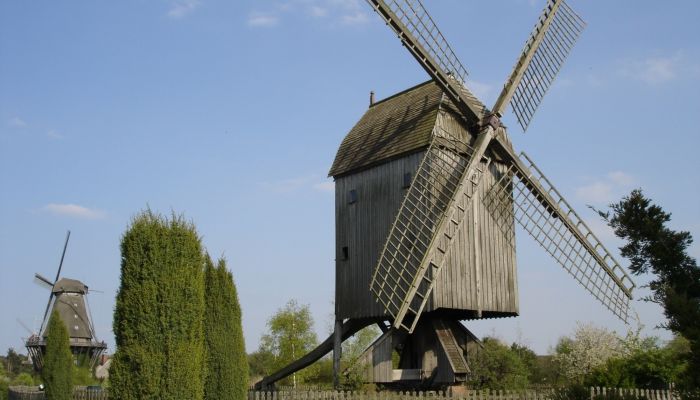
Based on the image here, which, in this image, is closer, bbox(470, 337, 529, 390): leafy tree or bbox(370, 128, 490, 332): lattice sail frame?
bbox(370, 128, 490, 332): lattice sail frame

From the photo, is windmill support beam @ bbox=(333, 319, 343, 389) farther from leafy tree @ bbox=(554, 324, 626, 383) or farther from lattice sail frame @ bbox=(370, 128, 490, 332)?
leafy tree @ bbox=(554, 324, 626, 383)

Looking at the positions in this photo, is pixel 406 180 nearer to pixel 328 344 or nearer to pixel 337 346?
pixel 337 346

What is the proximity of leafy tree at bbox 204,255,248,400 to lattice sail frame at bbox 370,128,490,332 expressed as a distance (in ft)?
11.4

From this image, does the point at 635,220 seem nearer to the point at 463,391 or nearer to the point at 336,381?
the point at 463,391

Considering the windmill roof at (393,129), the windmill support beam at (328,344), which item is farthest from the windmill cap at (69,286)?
the windmill roof at (393,129)

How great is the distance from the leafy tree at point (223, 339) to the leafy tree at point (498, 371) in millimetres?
6162

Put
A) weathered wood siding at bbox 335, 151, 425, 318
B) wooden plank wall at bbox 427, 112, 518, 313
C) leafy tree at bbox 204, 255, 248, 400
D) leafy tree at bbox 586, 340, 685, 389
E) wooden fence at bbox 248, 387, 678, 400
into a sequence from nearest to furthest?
1. leafy tree at bbox 204, 255, 248, 400
2. wooden fence at bbox 248, 387, 678, 400
3. wooden plank wall at bbox 427, 112, 518, 313
4. leafy tree at bbox 586, 340, 685, 389
5. weathered wood siding at bbox 335, 151, 425, 318

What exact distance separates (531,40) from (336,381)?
1095 cm

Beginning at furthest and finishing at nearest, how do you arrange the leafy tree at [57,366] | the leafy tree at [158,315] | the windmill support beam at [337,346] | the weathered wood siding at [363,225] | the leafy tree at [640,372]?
the leafy tree at [57,366] < the windmill support beam at [337,346] < the weathered wood siding at [363,225] < the leafy tree at [640,372] < the leafy tree at [158,315]

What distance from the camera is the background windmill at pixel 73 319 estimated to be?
42.5 meters

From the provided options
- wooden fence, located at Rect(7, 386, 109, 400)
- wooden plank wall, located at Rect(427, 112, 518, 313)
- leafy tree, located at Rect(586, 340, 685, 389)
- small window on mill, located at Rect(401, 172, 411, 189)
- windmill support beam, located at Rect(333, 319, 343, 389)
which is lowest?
wooden fence, located at Rect(7, 386, 109, 400)

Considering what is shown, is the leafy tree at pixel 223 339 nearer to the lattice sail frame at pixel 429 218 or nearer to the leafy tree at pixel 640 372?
the lattice sail frame at pixel 429 218

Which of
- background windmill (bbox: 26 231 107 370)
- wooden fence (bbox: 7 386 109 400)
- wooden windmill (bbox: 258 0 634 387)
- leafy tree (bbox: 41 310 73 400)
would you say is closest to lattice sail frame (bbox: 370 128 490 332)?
wooden windmill (bbox: 258 0 634 387)

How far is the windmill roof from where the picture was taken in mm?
18078
